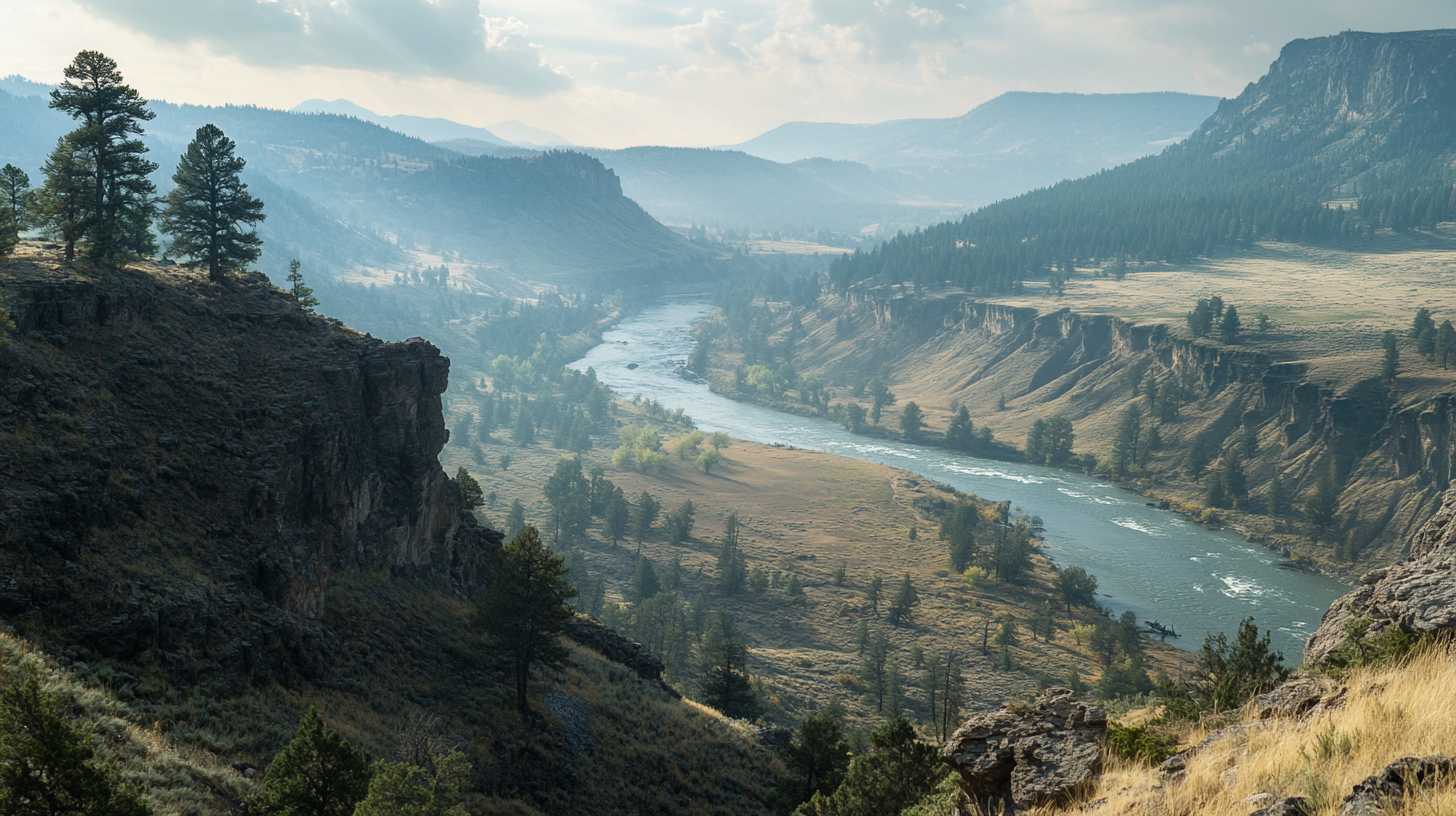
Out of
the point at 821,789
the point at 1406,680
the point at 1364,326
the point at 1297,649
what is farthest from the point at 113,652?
the point at 1364,326

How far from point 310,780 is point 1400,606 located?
2564 centimetres

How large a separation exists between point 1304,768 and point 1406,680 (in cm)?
354

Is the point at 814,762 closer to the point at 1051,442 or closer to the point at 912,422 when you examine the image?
the point at 1051,442

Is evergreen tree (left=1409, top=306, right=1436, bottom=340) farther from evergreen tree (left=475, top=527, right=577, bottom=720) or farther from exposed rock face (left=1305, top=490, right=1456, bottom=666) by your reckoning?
evergreen tree (left=475, top=527, right=577, bottom=720)

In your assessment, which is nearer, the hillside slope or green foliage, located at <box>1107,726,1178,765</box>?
green foliage, located at <box>1107,726,1178,765</box>

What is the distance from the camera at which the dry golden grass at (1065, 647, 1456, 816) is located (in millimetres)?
9883

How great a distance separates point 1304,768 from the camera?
10.6 m

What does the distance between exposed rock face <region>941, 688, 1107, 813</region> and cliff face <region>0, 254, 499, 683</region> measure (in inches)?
993

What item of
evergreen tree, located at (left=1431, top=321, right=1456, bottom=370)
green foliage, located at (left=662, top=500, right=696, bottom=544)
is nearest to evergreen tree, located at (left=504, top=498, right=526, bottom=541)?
green foliage, located at (left=662, top=500, right=696, bottom=544)

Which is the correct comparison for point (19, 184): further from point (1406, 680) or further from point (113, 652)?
point (1406, 680)

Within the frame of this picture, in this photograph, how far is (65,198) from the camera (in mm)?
41656

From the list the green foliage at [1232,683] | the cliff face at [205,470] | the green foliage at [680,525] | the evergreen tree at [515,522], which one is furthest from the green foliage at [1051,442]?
the cliff face at [205,470]

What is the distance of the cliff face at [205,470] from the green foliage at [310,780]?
9.33 metres

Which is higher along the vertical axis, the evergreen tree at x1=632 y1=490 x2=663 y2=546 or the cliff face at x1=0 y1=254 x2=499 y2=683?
the cliff face at x1=0 y1=254 x2=499 y2=683
